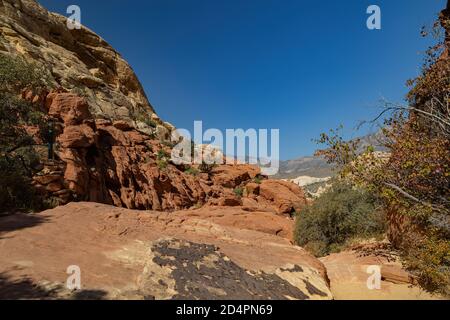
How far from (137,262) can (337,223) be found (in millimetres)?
9949

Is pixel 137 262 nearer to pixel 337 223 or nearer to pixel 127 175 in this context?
pixel 337 223

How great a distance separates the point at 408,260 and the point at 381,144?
3.42m

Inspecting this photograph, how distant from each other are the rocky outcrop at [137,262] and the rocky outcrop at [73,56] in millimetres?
17049

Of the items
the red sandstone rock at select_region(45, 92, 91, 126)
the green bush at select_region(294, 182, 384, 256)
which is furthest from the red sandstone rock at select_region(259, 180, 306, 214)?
the red sandstone rock at select_region(45, 92, 91, 126)

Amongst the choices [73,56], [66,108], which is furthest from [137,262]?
[73,56]

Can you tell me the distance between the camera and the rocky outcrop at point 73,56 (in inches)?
842

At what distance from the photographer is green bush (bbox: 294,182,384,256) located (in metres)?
11.8

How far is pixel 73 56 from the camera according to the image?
2816cm

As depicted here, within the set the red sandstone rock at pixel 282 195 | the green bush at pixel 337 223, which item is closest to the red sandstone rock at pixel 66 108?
the green bush at pixel 337 223

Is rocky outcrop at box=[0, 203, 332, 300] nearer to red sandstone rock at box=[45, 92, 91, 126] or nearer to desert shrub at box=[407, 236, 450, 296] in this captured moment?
desert shrub at box=[407, 236, 450, 296]

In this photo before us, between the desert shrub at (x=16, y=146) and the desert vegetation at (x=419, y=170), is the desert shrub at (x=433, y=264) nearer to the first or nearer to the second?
the desert vegetation at (x=419, y=170)

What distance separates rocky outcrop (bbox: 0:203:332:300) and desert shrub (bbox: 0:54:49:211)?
9.60 ft
